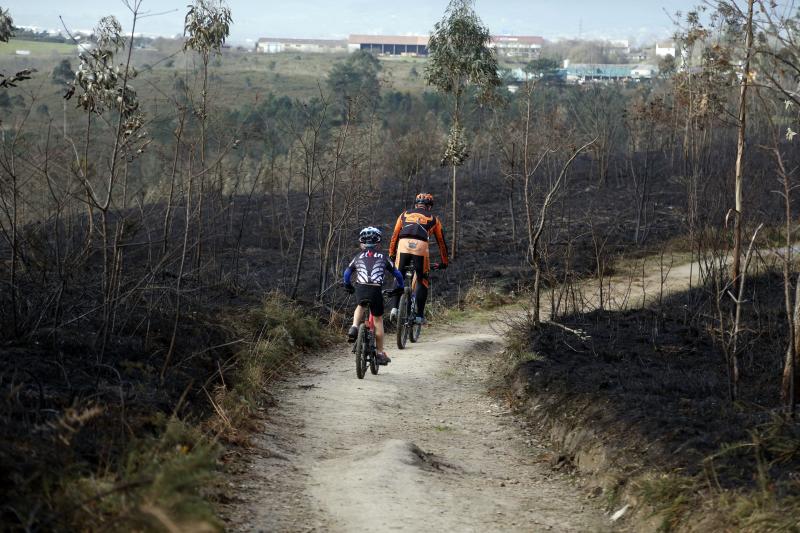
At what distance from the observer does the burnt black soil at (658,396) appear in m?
6.96

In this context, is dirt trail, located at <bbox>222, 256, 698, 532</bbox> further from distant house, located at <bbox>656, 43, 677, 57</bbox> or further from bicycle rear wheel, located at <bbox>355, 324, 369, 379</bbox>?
distant house, located at <bbox>656, 43, 677, 57</bbox>

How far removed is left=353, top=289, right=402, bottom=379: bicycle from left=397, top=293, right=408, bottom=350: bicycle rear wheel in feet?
6.72

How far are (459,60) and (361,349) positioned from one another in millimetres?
17264

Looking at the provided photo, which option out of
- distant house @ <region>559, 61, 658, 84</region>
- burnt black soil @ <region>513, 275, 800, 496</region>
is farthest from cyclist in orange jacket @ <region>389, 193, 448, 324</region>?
distant house @ <region>559, 61, 658, 84</region>

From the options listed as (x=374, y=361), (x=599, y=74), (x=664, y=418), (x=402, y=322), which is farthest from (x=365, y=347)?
(x=599, y=74)

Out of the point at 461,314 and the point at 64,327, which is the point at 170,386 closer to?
the point at 64,327

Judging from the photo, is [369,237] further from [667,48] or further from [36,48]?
[36,48]

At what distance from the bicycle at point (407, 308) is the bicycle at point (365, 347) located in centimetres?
209

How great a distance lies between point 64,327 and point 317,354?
4791 millimetres

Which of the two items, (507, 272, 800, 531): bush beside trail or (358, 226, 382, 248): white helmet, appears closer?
(507, 272, 800, 531): bush beside trail

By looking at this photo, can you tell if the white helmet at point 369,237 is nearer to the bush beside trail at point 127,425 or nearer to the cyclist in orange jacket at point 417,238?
the bush beside trail at point 127,425

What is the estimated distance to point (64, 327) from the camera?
9.78 metres

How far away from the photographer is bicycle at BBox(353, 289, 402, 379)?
11391 mm

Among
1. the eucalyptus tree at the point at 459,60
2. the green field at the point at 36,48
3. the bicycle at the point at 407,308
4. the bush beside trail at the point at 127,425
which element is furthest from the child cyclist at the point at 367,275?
the green field at the point at 36,48
